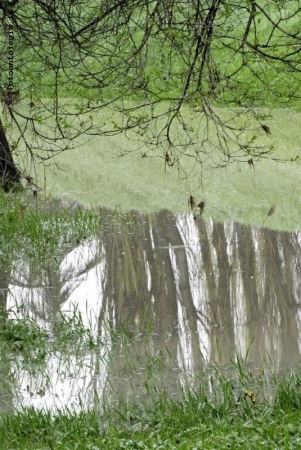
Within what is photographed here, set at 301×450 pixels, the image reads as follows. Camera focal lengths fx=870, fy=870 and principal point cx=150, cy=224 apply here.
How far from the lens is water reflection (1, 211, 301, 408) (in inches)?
280

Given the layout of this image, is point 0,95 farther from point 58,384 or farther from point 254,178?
point 254,178

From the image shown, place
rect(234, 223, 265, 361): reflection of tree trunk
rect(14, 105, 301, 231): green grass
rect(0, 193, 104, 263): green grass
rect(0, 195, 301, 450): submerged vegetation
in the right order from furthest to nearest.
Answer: rect(14, 105, 301, 231): green grass → rect(0, 193, 104, 263): green grass → rect(234, 223, 265, 361): reflection of tree trunk → rect(0, 195, 301, 450): submerged vegetation

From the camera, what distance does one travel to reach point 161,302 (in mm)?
9266

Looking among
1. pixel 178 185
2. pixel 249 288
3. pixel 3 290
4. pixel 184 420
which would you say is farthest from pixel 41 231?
pixel 184 420

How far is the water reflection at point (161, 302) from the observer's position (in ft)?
23.4

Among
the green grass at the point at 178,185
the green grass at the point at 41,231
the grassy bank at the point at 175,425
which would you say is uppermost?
the green grass at the point at 178,185

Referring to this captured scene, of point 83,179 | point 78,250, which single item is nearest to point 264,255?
point 78,250

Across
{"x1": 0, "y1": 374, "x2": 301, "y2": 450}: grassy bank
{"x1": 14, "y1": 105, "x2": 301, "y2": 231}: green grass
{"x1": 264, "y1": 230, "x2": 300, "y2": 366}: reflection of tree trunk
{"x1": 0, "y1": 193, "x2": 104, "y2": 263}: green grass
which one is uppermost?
{"x1": 14, "y1": 105, "x2": 301, "y2": 231}: green grass

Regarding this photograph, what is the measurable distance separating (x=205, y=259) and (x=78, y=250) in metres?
1.75

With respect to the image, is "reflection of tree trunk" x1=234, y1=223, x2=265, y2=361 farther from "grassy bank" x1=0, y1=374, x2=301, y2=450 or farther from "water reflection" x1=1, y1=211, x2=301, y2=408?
"grassy bank" x1=0, y1=374, x2=301, y2=450

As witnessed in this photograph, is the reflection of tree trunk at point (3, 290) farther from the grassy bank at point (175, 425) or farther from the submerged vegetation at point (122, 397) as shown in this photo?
the grassy bank at point (175, 425)

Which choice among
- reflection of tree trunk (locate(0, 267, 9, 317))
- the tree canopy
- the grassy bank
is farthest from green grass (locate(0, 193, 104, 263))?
the grassy bank

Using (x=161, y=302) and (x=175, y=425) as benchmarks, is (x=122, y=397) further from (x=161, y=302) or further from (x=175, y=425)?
(x=161, y=302)

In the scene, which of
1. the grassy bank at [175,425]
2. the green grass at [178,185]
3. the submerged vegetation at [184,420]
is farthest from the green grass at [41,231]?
the grassy bank at [175,425]
